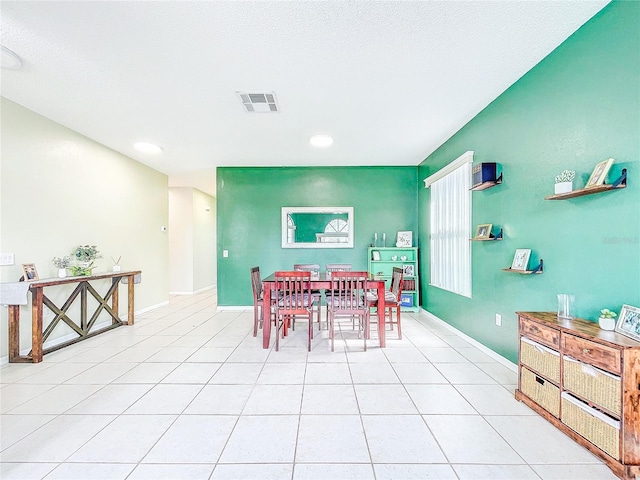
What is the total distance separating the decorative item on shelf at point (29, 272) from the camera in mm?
3021

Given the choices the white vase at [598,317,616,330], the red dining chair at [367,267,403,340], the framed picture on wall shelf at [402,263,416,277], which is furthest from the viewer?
the framed picture on wall shelf at [402,263,416,277]

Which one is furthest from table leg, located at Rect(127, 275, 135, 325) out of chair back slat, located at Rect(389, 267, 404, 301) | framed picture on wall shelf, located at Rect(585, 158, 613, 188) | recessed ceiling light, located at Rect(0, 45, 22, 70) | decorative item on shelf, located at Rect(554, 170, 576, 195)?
framed picture on wall shelf, located at Rect(585, 158, 613, 188)

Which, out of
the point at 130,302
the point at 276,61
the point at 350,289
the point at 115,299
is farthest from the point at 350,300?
the point at 115,299

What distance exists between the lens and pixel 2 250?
2906 millimetres

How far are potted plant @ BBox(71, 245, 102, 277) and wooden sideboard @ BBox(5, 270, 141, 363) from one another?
5.0 inches

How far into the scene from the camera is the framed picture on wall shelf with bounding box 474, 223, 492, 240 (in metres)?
2.95

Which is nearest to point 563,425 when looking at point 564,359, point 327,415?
point 564,359

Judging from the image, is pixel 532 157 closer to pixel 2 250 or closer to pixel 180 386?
pixel 180 386

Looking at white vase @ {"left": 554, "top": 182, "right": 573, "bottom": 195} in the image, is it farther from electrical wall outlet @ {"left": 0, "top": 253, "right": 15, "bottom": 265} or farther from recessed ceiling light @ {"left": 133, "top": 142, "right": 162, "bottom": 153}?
electrical wall outlet @ {"left": 0, "top": 253, "right": 15, "bottom": 265}

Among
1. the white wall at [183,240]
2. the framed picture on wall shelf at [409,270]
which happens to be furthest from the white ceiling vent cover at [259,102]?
the white wall at [183,240]

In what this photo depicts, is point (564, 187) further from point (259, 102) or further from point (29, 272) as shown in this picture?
point (29, 272)

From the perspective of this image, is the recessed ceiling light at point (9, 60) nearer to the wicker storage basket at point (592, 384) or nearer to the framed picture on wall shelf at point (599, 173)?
the framed picture on wall shelf at point (599, 173)

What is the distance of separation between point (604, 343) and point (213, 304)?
582 centimetres

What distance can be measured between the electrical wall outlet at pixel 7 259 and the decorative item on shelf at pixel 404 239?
509cm
